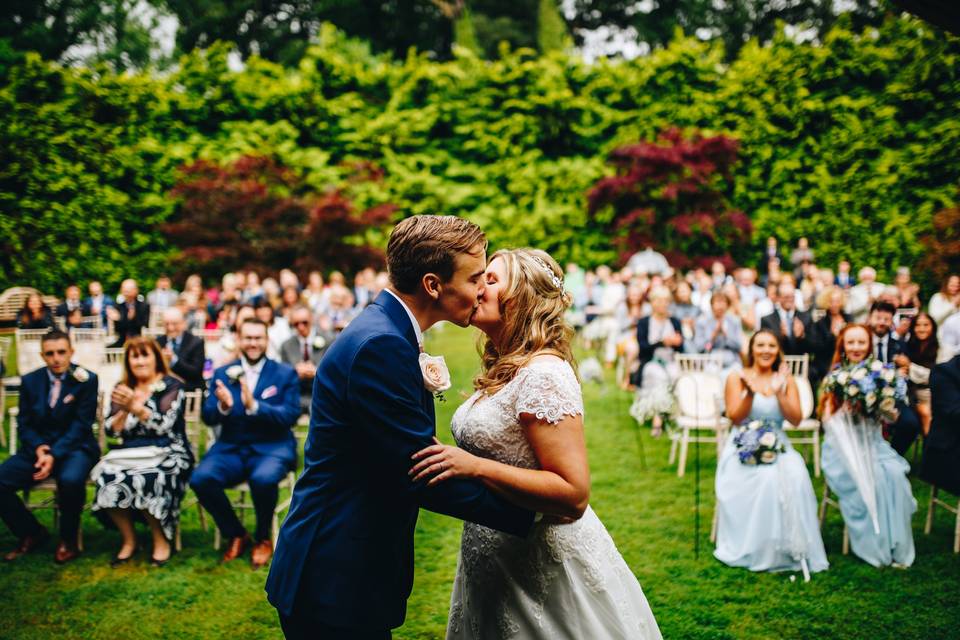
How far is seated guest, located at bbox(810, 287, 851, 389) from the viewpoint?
8.39 m

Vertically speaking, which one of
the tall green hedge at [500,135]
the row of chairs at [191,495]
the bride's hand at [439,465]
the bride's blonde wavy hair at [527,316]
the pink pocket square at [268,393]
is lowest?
the row of chairs at [191,495]

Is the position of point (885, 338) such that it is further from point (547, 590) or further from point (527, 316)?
point (547, 590)

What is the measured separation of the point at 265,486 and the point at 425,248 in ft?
11.6

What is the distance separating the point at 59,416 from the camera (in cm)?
531

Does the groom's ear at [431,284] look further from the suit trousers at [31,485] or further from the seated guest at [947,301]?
the seated guest at [947,301]

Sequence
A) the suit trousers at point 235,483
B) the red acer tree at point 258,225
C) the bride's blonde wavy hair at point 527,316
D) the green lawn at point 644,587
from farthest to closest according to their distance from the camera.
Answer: the red acer tree at point 258,225 → the suit trousers at point 235,483 → the green lawn at point 644,587 → the bride's blonde wavy hair at point 527,316

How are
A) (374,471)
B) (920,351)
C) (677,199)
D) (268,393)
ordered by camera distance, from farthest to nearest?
(677,199)
(920,351)
(268,393)
(374,471)

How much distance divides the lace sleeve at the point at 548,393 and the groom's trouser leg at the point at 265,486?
10.5ft

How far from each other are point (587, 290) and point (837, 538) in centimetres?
956

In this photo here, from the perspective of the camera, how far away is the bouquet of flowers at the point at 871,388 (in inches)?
186

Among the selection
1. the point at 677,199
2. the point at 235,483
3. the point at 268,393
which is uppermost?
the point at 677,199

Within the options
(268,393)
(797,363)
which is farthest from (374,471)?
(797,363)

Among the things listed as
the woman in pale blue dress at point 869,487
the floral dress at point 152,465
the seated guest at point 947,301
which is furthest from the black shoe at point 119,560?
the seated guest at point 947,301

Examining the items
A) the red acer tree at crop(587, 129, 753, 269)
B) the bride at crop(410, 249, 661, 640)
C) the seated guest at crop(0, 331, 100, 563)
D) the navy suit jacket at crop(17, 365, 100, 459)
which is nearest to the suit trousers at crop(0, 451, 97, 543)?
the seated guest at crop(0, 331, 100, 563)
